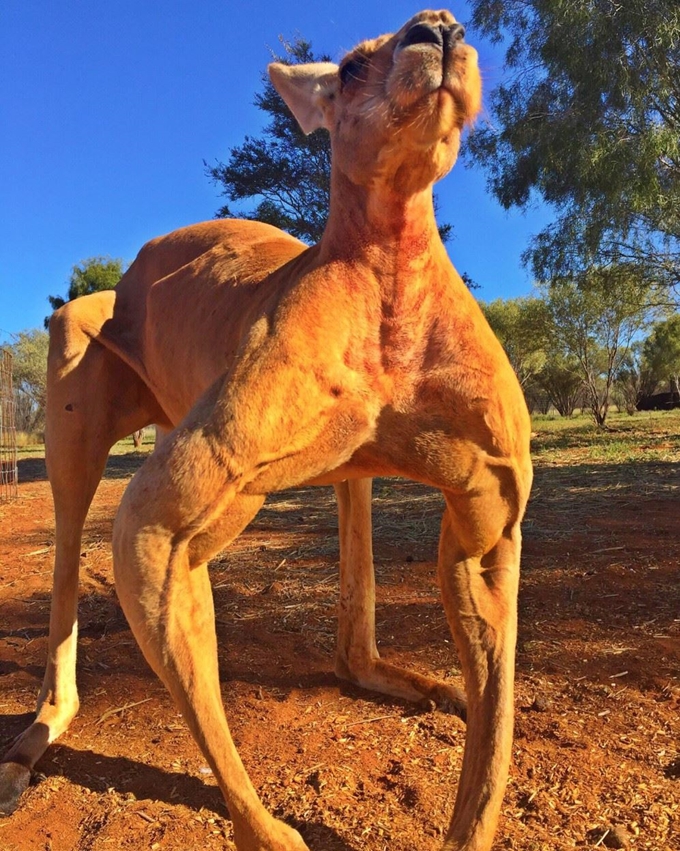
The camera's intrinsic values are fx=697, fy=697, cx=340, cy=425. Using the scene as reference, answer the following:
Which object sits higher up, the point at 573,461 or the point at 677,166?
the point at 677,166

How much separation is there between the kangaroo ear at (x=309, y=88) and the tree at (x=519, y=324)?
94.9ft

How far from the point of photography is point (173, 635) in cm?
194

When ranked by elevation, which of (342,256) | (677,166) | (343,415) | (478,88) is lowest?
(343,415)

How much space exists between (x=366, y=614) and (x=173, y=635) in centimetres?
166

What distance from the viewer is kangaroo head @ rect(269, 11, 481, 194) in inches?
72.9

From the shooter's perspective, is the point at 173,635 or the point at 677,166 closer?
the point at 173,635

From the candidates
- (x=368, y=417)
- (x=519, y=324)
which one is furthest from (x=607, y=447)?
(x=519, y=324)

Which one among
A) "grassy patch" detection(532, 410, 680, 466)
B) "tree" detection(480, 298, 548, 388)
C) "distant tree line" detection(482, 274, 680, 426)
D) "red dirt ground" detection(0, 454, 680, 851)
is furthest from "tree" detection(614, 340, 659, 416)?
"red dirt ground" detection(0, 454, 680, 851)

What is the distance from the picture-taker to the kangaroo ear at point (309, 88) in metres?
2.34

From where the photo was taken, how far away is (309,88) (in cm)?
243

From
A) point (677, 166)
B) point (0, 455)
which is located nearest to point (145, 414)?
point (0, 455)

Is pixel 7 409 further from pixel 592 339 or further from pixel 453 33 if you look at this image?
pixel 592 339

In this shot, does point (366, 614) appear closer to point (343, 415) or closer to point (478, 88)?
point (343, 415)

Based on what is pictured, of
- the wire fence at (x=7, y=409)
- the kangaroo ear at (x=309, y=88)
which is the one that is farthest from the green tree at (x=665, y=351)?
the kangaroo ear at (x=309, y=88)
